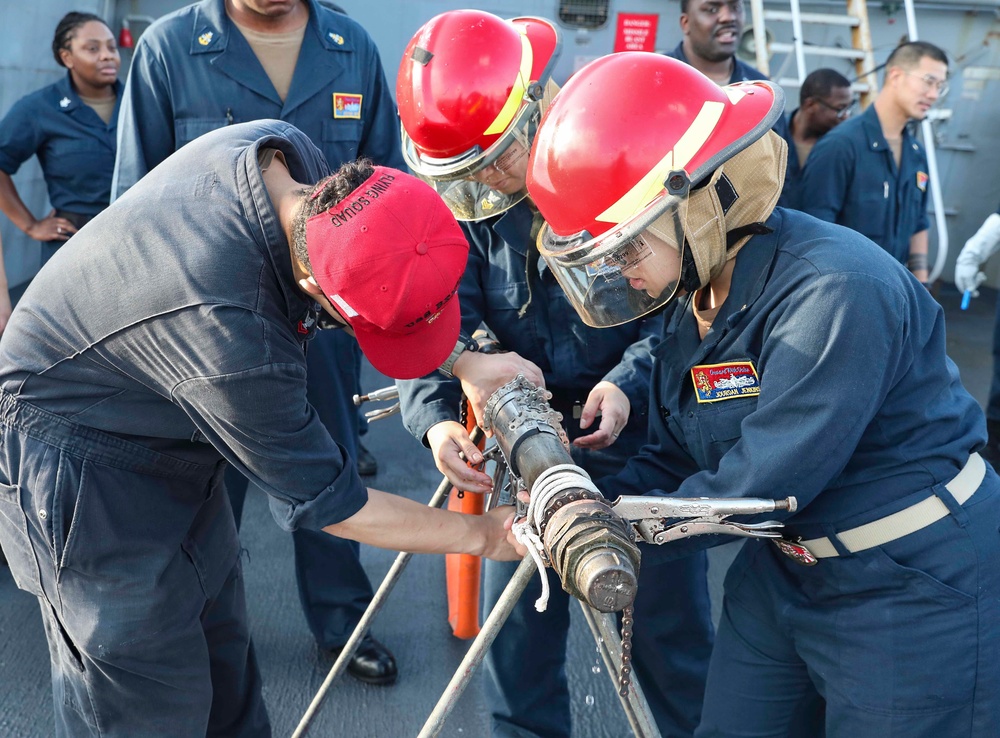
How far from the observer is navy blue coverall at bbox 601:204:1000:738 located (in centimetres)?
152

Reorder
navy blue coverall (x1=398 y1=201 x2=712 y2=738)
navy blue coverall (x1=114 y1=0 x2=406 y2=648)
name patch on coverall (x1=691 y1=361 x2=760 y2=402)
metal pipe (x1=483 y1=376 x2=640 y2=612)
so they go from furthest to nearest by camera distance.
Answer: navy blue coverall (x1=114 y1=0 x2=406 y2=648)
navy blue coverall (x1=398 y1=201 x2=712 y2=738)
name patch on coverall (x1=691 y1=361 x2=760 y2=402)
metal pipe (x1=483 y1=376 x2=640 y2=612)

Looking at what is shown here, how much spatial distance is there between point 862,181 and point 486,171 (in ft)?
10.1

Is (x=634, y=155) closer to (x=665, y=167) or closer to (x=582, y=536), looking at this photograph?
(x=665, y=167)

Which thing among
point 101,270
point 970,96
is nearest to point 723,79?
point 101,270

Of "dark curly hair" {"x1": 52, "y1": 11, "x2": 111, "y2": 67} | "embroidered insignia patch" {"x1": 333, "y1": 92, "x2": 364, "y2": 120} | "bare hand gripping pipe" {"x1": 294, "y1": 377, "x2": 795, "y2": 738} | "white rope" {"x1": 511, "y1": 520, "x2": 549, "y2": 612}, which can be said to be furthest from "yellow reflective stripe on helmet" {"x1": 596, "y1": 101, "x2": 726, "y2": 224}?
"dark curly hair" {"x1": 52, "y1": 11, "x2": 111, "y2": 67}

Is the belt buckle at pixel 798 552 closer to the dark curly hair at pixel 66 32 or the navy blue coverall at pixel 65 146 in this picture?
the navy blue coverall at pixel 65 146

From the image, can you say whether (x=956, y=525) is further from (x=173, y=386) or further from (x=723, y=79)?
(x=723, y=79)

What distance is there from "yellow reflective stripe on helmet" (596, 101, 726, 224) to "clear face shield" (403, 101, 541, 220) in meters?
0.71

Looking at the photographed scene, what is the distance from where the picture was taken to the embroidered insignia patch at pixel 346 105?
3.09 meters

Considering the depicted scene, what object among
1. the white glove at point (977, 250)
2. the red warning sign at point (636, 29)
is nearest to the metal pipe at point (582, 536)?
the white glove at point (977, 250)

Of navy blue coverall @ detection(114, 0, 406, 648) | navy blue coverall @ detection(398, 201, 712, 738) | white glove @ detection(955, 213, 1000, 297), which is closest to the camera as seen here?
navy blue coverall @ detection(398, 201, 712, 738)

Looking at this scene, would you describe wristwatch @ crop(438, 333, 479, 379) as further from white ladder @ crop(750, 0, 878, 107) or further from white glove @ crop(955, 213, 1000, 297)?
white ladder @ crop(750, 0, 878, 107)

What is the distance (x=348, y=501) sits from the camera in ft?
5.89

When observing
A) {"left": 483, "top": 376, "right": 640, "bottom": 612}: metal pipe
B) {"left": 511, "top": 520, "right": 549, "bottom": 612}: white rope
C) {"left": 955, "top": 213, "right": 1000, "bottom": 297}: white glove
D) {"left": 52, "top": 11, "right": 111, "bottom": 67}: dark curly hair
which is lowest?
{"left": 955, "top": 213, "right": 1000, "bottom": 297}: white glove
